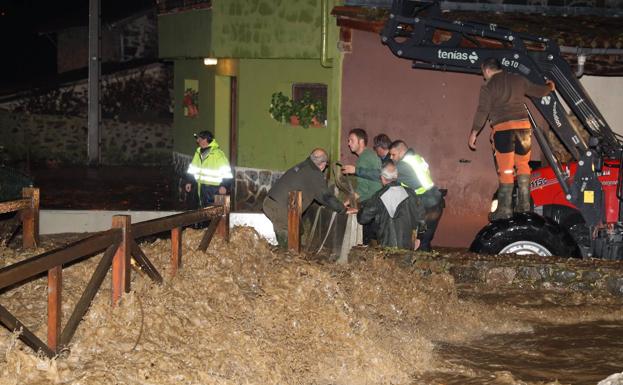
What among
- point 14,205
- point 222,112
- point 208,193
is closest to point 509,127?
point 208,193

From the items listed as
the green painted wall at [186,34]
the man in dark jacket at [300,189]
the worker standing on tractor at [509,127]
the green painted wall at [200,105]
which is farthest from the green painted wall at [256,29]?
the worker standing on tractor at [509,127]

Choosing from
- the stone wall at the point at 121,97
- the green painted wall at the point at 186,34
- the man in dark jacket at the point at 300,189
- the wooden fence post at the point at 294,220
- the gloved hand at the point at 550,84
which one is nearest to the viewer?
the wooden fence post at the point at 294,220

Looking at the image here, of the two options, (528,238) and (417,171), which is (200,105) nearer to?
(417,171)

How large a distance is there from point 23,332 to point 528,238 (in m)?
7.03

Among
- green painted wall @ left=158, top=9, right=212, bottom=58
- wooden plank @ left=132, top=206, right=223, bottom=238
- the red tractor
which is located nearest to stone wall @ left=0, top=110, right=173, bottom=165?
green painted wall @ left=158, top=9, right=212, bottom=58

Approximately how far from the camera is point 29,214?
10625 mm

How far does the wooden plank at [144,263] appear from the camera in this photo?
8.08m

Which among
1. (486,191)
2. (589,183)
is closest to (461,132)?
(486,191)

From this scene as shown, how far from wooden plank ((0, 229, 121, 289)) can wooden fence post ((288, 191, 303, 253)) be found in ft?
12.9

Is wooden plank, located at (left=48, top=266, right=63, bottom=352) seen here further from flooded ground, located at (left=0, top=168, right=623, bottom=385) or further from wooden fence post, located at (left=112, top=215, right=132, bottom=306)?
wooden fence post, located at (left=112, top=215, right=132, bottom=306)

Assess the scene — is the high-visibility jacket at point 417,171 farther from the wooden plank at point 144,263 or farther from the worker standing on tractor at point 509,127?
the wooden plank at point 144,263

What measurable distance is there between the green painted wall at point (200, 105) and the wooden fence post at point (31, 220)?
920 cm

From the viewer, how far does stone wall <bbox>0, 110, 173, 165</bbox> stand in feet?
86.2

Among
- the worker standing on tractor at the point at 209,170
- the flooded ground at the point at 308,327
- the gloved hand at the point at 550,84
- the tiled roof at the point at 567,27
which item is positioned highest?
the tiled roof at the point at 567,27
